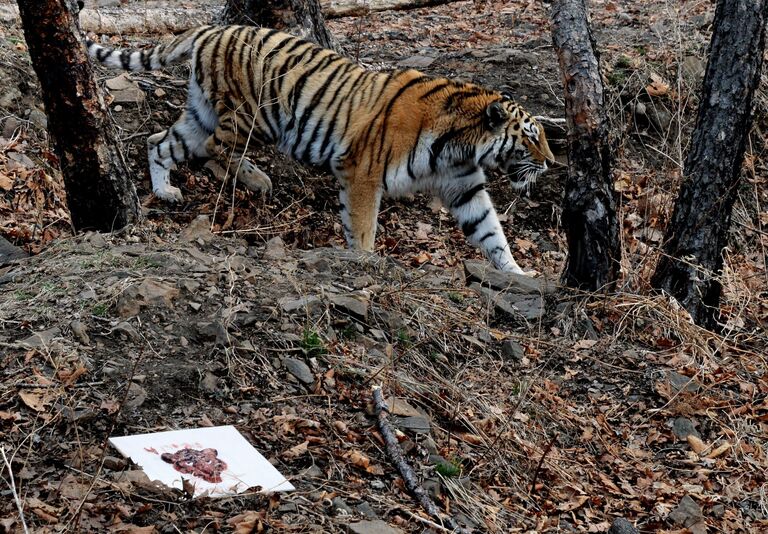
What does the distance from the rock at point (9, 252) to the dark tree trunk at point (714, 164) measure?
12.9 feet

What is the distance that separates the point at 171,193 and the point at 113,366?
3465mm

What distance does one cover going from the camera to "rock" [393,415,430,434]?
4.41 metres

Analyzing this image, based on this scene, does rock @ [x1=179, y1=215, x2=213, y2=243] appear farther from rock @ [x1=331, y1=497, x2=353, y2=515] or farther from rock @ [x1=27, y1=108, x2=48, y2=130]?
rock @ [x1=331, y1=497, x2=353, y2=515]

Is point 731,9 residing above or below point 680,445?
above

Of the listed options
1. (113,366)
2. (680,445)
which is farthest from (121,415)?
(680,445)

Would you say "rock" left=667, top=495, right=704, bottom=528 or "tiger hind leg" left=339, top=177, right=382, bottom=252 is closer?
"rock" left=667, top=495, right=704, bottom=528

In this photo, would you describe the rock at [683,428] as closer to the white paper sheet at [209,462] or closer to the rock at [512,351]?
the rock at [512,351]

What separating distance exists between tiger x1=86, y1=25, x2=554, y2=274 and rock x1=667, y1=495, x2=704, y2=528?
122 inches

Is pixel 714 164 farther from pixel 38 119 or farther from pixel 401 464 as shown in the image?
pixel 38 119

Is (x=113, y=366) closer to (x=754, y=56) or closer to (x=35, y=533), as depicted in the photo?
(x=35, y=533)

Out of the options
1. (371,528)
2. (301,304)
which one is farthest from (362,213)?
(371,528)

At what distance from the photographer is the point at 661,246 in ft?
20.4

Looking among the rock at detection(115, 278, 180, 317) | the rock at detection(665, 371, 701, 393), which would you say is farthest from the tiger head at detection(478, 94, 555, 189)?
the rock at detection(115, 278, 180, 317)

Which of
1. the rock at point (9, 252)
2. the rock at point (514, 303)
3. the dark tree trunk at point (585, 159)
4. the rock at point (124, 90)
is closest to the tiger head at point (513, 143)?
the dark tree trunk at point (585, 159)
